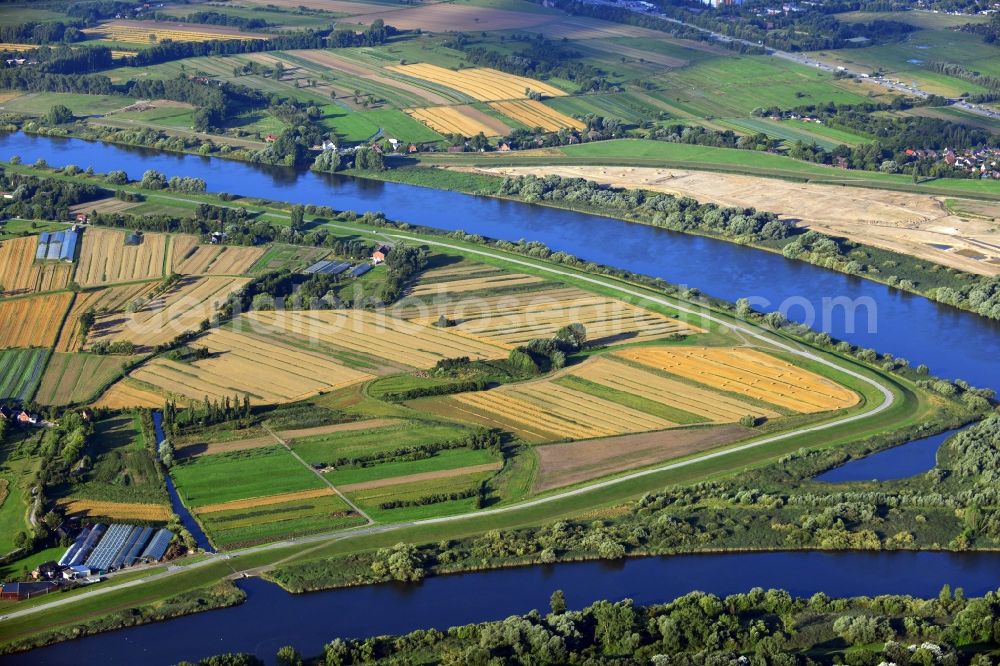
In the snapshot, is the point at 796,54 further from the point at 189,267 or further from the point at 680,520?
the point at 680,520

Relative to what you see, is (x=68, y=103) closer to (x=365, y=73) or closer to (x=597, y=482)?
(x=365, y=73)

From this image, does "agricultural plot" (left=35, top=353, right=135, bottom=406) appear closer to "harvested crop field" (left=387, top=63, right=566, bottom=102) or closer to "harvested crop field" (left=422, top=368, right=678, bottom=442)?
"harvested crop field" (left=422, top=368, right=678, bottom=442)

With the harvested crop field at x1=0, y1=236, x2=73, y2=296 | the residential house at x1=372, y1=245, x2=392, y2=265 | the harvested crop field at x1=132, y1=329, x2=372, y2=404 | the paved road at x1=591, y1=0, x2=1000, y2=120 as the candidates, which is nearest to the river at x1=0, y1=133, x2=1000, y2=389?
the residential house at x1=372, y1=245, x2=392, y2=265

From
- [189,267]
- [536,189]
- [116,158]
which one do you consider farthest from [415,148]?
[189,267]

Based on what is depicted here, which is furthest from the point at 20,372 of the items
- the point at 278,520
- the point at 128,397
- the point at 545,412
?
the point at 545,412

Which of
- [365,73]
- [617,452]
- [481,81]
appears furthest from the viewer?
[365,73]
